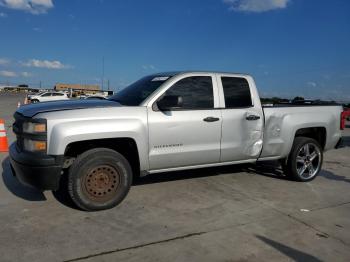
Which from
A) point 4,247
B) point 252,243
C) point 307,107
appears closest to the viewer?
point 4,247

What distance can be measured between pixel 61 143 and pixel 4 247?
1.28 metres

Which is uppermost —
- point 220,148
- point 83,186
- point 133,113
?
point 133,113

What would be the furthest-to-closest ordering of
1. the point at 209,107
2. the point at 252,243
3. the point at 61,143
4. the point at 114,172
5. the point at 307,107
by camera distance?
1. the point at 307,107
2. the point at 209,107
3. the point at 114,172
4. the point at 61,143
5. the point at 252,243

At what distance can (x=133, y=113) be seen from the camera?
491 centimetres

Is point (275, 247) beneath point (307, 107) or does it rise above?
beneath

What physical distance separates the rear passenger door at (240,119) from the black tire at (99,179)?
66.5 inches

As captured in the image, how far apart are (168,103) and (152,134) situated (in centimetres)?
48

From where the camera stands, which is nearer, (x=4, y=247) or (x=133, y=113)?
(x=4, y=247)

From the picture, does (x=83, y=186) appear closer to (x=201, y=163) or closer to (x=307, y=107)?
(x=201, y=163)

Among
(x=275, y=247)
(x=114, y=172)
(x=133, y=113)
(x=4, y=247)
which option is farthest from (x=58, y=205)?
(x=275, y=247)

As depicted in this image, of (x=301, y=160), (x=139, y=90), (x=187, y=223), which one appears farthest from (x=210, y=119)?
(x=301, y=160)

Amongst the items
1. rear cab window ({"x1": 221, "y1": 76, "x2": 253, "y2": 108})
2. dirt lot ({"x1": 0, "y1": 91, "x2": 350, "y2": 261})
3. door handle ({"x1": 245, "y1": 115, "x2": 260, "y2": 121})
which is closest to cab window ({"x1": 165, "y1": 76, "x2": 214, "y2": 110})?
rear cab window ({"x1": 221, "y1": 76, "x2": 253, "y2": 108})

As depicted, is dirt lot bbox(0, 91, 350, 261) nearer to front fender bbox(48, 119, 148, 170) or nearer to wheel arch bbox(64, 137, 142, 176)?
wheel arch bbox(64, 137, 142, 176)

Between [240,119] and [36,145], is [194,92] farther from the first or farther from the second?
[36,145]
